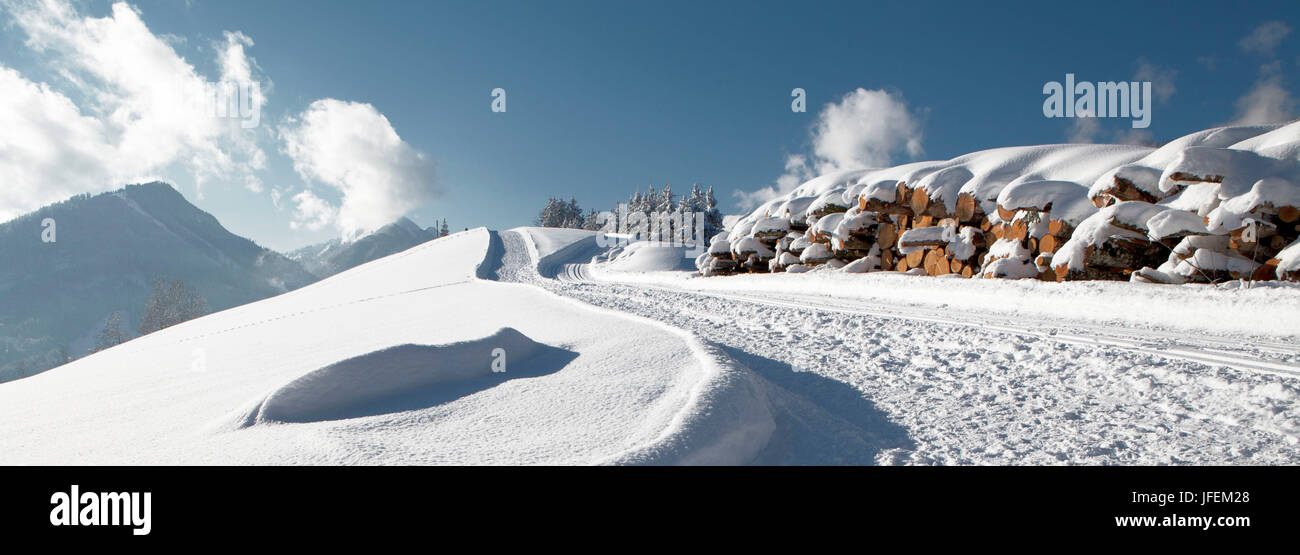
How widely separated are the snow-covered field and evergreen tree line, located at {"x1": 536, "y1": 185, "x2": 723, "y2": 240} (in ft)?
137

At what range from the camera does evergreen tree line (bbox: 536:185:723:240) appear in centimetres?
5146

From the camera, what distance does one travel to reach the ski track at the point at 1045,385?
2.75 meters

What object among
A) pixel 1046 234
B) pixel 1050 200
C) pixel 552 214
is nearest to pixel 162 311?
pixel 552 214

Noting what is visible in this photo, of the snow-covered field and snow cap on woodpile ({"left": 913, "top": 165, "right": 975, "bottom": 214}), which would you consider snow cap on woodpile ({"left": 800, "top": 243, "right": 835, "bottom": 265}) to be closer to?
snow cap on woodpile ({"left": 913, "top": 165, "right": 975, "bottom": 214})

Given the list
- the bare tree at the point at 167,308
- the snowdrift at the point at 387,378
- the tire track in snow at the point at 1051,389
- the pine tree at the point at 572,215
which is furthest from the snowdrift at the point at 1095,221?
the pine tree at the point at 572,215

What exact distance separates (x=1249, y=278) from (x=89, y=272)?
22516 cm

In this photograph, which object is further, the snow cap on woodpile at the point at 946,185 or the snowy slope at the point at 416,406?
the snow cap on woodpile at the point at 946,185

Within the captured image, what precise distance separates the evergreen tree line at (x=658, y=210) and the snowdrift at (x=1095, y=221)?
3448 cm

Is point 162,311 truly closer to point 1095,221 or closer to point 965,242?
point 965,242

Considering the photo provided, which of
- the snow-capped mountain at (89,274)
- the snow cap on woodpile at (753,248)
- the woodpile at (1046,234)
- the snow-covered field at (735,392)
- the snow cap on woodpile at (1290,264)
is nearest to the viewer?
the snow-covered field at (735,392)

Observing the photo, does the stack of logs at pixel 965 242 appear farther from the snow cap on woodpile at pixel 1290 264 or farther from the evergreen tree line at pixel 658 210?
the evergreen tree line at pixel 658 210

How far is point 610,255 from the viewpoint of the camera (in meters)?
33.8

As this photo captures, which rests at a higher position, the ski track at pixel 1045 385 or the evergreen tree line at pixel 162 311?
the ski track at pixel 1045 385

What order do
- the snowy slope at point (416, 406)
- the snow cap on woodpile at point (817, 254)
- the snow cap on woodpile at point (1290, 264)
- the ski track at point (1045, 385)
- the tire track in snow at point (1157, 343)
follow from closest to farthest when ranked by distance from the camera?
the snowy slope at point (416, 406) → the ski track at point (1045, 385) → the tire track in snow at point (1157, 343) → the snow cap on woodpile at point (1290, 264) → the snow cap on woodpile at point (817, 254)
